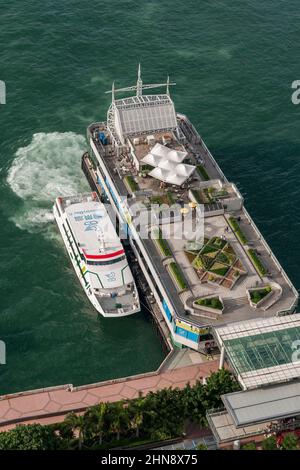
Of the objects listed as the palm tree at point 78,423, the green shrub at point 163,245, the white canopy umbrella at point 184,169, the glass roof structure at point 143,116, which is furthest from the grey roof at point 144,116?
the palm tree at point 78,423

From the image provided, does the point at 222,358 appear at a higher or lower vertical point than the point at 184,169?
lower

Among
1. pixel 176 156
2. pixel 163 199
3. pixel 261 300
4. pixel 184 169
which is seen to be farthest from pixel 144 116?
pixel 261 300

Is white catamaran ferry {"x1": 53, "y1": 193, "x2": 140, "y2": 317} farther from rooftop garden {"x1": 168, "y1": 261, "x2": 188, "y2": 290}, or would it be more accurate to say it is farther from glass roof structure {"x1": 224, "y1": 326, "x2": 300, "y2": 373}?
glass roof structure {"x1": 224, "y1": 326, "x2": 300, "y2": 373}

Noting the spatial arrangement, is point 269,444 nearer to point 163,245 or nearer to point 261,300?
point 261,300

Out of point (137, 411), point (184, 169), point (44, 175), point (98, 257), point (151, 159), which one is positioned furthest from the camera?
point (44, 175)

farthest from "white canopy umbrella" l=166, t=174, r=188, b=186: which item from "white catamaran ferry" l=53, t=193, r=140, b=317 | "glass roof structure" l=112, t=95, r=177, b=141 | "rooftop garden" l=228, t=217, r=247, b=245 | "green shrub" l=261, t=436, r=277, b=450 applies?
"green shrub" l=261, t=436, r=277, b=450

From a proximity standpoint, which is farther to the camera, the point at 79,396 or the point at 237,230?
the point at 237,230


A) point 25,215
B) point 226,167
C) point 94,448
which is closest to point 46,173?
point 25,215

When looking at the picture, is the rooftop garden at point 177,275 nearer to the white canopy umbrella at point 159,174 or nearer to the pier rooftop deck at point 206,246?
the pier rooftop deck at point 206,246
